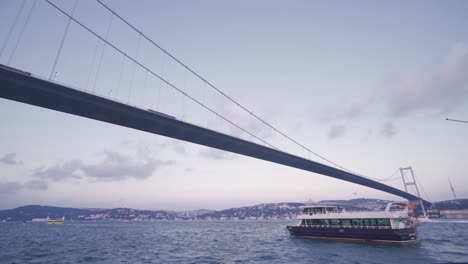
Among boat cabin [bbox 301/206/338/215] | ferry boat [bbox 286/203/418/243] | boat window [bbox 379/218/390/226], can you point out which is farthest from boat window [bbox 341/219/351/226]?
boat window [bbox 379/218/390/226]

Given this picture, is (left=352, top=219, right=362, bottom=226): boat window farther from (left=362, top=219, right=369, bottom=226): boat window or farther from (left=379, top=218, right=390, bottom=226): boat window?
(left=379, top=218, right=390, bottom=226): boat window

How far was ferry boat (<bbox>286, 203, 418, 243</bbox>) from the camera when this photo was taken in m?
26.1

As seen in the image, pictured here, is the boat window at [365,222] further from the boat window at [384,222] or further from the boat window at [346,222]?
the boat window at [346,222]

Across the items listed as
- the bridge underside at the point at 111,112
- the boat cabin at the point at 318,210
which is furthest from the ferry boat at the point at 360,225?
the bridge underside at the point at 111,112

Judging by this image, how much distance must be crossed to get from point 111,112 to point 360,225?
30.1 metres

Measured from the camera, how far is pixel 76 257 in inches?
1007

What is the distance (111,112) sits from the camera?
2667cm

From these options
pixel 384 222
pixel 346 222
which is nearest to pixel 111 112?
pixel 346 222

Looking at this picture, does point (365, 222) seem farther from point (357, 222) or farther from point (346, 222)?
point (346, 222)

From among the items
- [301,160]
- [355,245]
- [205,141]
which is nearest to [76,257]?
[205,141]

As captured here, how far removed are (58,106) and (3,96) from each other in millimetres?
4017

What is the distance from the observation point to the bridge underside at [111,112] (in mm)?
21172

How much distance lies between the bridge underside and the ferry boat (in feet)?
41.9

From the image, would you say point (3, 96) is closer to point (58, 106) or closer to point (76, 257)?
point (58, 106)
